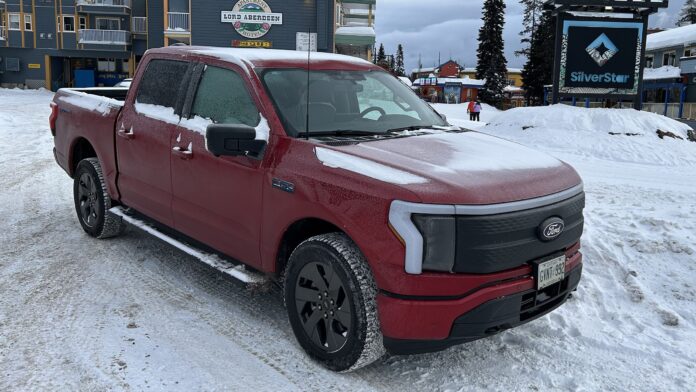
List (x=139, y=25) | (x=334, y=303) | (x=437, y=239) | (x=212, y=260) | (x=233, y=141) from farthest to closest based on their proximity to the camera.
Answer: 1. (x=139, y=25)
2. (x=212, y=260)
3. (x=233, y=141)
4. (x=334, y=303)
5. (x=437, y=239)

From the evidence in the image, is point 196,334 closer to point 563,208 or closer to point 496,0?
point 563,208

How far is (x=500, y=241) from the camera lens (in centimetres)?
305

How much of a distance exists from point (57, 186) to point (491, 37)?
69987 mm

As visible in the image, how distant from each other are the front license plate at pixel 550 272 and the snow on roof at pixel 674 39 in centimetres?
4923

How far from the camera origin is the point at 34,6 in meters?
49.3

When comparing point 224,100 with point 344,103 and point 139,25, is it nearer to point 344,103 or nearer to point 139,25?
point 344,103

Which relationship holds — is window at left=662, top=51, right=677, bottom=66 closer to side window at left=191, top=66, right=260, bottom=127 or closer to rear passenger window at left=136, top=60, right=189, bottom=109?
rear passenger window at left=136, top=60, right=189, bottom=109

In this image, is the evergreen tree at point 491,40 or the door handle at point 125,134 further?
the evergreen tree at point 491,40

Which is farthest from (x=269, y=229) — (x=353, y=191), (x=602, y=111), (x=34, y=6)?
(x=34, y=6)

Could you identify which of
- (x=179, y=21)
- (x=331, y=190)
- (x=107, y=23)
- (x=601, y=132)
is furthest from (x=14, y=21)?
(x=331, y=190)

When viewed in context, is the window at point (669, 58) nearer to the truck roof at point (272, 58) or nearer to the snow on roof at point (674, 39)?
the snow on roof at point (674, 39)

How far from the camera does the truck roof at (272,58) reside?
4.23 m

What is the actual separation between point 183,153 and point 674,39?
5168 centimetres

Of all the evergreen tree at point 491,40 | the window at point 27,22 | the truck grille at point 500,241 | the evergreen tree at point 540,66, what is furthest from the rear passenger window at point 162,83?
the evergreen tree at point 491,40
